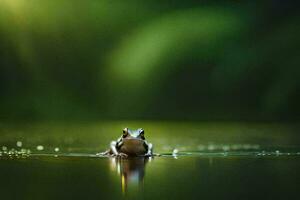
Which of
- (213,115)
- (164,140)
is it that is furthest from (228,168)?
(213,115)

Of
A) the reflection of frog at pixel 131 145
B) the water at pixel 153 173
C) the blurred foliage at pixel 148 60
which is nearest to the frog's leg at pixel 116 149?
the reflection of frog at pixel 131 145

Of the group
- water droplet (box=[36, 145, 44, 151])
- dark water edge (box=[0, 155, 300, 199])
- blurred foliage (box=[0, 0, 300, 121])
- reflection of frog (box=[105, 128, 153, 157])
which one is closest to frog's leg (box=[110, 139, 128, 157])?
reflection of frog (box=[105, 128, 153, 157])

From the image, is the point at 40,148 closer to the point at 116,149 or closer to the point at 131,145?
the point at 116,149

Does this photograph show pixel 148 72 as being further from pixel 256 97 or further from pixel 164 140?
pixel 164 140

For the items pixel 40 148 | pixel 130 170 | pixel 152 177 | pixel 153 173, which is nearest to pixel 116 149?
pixel 40 148

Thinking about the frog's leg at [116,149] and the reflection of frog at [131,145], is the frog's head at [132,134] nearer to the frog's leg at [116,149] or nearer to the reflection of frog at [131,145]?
the reflection of frog at [131,145]
